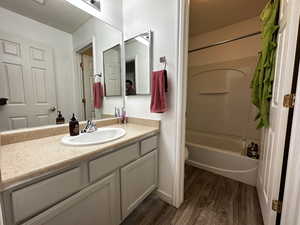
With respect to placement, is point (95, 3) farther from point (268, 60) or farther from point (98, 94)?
point (268, 60)

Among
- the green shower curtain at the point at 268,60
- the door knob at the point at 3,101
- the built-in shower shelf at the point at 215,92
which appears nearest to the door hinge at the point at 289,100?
the green shower curtain at the point at 268,60

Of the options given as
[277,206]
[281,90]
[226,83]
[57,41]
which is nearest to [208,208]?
[277,206]

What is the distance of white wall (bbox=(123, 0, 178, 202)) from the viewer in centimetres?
127

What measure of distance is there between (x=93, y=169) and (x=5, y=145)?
656 mm

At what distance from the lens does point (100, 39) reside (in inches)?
60.2

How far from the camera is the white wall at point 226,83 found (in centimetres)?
210

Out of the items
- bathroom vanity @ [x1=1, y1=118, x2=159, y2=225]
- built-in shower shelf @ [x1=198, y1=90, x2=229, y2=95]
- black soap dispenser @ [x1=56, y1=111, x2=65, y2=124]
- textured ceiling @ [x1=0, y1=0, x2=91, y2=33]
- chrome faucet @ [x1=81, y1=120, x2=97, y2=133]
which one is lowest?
bathroom vanity @ [x1=1, y1=118, x2=159, y2=225]

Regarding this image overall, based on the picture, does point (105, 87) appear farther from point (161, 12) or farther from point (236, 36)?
point (236, 36)

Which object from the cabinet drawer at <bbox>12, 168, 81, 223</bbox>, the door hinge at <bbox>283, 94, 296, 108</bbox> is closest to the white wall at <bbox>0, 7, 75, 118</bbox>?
the cabinet drawer at <bbox>12, 168, 81, 223</bbox>

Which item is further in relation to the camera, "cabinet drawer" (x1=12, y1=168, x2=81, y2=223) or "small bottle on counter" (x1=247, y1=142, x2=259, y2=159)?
"small bottle on counter" (x1=247, y1=142, x2=259, y2=159)

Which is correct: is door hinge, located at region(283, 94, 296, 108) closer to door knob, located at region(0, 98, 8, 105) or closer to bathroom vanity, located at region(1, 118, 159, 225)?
bathroom vanity, located at region(1, 118, 159, 225)

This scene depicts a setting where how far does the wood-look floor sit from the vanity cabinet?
0.21 metres

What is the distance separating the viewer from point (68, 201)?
726 mm

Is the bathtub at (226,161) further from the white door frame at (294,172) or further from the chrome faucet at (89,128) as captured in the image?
the chrome faucet at (89,128)
